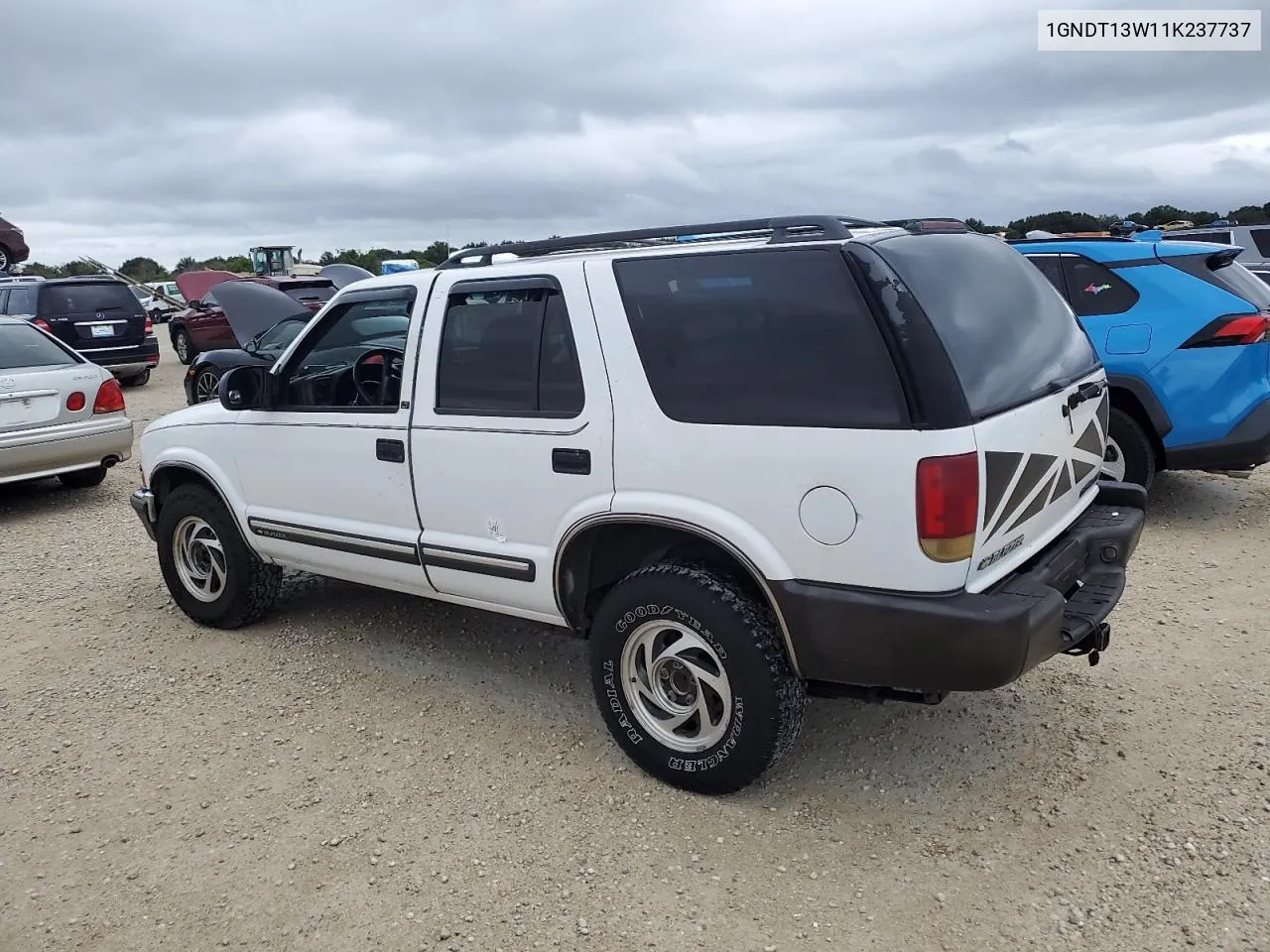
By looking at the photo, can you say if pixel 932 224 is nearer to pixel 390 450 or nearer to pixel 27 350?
pixel 390 450

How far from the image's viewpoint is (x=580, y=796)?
344 cm

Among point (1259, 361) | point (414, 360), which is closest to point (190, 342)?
point (414, 360)

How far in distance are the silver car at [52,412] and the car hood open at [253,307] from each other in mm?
3234

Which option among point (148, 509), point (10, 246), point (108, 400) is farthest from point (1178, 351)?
point (10, 246)

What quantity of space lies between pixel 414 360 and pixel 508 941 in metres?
2.17

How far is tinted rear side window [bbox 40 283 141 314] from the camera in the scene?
46.3 ft

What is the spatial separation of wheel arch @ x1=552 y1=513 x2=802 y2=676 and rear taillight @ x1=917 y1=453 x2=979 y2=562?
59 centimetres

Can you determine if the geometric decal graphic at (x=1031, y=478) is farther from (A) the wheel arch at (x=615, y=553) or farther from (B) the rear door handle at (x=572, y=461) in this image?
(B) the rear door handle at (x=572, y=461)

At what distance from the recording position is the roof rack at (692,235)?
319 centimetres

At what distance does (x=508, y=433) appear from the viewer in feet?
11.8

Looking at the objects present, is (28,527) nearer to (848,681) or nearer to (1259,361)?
(848,681)

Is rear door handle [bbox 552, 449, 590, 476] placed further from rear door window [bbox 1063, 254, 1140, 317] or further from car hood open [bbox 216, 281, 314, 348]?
car hood open [bbox 216, 281, 314, 348]

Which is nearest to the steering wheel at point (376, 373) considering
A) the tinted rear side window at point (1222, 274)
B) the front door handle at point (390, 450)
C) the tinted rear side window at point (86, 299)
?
the front door handle at point (390, 450)

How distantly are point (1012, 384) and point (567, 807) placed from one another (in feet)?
6.65
